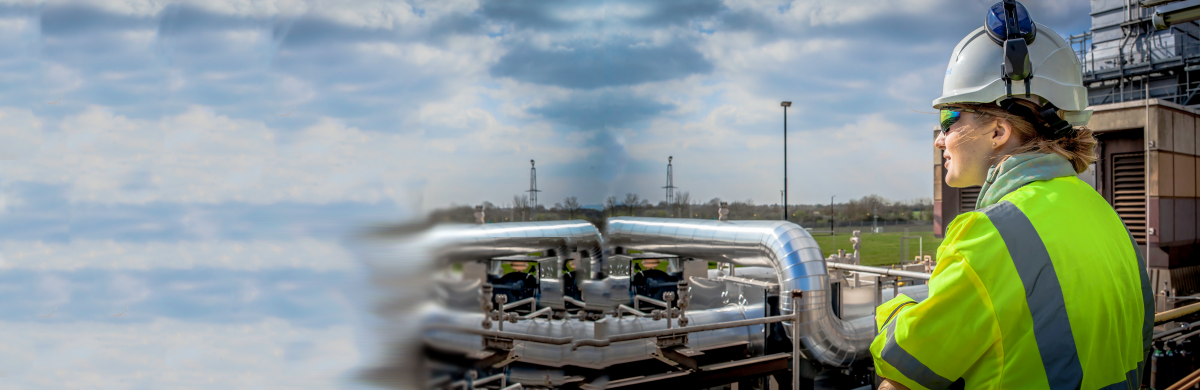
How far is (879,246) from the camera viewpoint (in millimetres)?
24984

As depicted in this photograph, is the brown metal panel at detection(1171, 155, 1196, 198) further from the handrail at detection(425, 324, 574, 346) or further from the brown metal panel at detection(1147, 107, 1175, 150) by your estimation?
the handrail at detection(425, 324, 574, 346)

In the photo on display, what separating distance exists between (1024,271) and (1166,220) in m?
10.6

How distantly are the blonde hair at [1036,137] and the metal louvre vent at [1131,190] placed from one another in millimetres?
9745

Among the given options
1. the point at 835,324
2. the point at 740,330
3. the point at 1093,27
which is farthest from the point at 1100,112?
the point at 740,330

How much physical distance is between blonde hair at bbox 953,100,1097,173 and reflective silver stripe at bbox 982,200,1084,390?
268 mm

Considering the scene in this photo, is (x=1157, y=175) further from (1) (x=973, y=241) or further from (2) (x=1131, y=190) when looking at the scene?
(1) (x=973, y=241)

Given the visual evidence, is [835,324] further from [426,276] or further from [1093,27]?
[1093,27]

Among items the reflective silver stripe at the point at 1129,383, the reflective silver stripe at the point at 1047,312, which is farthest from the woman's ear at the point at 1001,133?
the reflective silver stripe at the point at 1129,383

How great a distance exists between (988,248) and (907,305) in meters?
0.16

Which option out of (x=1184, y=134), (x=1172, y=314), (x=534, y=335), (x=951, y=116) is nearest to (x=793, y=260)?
(x=1172, y=314)

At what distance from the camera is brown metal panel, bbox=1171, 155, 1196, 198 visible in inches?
322

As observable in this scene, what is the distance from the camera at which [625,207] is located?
206cm

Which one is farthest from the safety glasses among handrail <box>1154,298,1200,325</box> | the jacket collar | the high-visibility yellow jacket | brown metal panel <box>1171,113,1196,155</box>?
brown metal panel <box>1171,113,1196,155</box>

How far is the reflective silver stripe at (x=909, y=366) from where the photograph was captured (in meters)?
0.80
